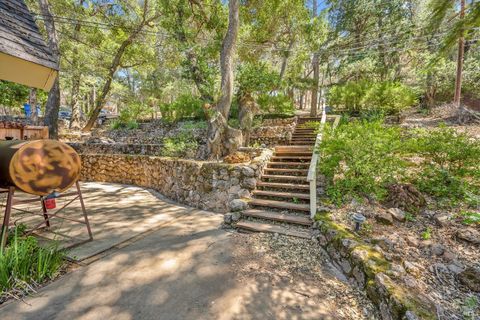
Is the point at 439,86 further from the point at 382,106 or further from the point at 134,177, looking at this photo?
the point at 134,177

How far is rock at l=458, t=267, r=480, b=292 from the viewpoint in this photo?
2474mm

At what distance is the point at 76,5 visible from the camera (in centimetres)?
1226

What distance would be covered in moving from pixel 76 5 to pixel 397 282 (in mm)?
17735

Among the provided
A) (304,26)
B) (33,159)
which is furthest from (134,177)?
(304,26)

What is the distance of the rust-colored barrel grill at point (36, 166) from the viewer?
108 inches

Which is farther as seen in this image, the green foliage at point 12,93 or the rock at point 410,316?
the green foliage at point 12,93

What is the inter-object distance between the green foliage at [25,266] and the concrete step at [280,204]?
3.62 metres

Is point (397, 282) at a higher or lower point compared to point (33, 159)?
lower

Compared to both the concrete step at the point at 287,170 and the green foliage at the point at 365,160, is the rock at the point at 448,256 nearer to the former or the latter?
the green foliage at the point at 365,160

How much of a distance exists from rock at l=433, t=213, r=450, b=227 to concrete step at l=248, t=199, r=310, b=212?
2.09 m

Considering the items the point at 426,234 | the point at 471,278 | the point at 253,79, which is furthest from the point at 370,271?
the point at 253,79

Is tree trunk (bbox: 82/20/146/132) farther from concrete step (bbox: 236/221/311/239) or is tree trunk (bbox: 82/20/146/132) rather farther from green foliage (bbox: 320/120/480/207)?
green foliage (bbox: 320/120/480/207)

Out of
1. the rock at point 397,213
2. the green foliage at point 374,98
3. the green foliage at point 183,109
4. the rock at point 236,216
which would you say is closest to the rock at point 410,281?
the rock at point 397,213

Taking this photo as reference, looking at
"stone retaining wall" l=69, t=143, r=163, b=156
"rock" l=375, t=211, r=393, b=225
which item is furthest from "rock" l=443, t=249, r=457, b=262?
"stone retaining wall" l=69, t=143, r=163, b=156
